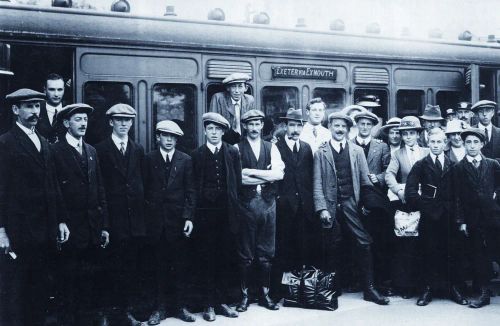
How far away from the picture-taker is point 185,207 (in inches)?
231

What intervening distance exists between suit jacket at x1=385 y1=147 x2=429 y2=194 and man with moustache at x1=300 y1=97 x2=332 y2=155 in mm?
883

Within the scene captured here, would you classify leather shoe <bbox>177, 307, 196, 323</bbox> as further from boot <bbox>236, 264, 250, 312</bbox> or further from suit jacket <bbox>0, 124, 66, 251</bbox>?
suit jacket <bbox>0, 124, 66, 251</bbox>

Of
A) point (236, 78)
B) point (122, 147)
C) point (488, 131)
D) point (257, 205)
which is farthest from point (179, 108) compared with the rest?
point (488, 131)

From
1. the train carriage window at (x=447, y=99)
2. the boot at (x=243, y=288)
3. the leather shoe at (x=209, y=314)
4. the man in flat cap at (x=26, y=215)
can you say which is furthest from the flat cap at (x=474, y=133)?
the man in flat cap at (x=26, y=215)

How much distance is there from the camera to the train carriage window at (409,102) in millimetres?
8570

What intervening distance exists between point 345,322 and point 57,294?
303 centimetres

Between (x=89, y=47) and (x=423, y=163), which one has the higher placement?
(x=89, y=47)

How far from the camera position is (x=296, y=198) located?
21.5ft

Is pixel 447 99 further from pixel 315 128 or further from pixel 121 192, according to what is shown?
pixel 121 192

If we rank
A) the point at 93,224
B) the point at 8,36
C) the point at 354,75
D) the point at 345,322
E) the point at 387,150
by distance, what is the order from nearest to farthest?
1. the point at 93,224
2. the point at 345,322
3. the point at 8,36
4. the point at 387,150
5. the point at 354,75

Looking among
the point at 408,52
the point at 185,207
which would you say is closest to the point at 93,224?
the point at 185,207

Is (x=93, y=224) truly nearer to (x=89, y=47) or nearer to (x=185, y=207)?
(x=185, y=207)

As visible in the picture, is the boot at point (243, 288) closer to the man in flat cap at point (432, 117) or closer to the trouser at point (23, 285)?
the trouser at point (23, 285)

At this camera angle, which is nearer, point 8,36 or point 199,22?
point 8,36
